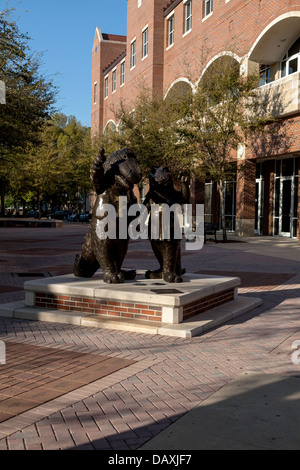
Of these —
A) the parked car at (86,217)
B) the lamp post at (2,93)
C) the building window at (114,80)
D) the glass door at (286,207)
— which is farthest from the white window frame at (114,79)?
the lamp post at (2,93)

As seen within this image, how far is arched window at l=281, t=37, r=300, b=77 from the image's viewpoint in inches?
826

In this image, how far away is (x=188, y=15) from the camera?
29.3 m

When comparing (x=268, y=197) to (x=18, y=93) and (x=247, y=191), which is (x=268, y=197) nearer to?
(x=247, y=191)

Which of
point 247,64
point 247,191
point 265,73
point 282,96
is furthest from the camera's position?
point 265,73

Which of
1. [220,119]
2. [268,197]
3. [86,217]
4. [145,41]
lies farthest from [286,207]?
[86,217]

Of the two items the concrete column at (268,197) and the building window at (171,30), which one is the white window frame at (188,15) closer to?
the building window at (171,30)

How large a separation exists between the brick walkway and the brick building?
14.6 m

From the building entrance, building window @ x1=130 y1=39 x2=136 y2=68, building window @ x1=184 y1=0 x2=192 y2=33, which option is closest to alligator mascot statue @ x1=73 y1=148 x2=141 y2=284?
the building entrance

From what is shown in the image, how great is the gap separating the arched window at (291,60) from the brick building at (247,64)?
1.7 inches

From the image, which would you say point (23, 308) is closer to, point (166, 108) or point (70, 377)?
point (70, 377)

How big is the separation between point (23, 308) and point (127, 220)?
192 cm

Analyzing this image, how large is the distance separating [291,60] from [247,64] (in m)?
1.99

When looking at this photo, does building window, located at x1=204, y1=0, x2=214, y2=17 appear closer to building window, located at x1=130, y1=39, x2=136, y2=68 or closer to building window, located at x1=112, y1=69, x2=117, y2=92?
building window, located at x1=130, y1=39, x2=136, y2=68
